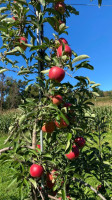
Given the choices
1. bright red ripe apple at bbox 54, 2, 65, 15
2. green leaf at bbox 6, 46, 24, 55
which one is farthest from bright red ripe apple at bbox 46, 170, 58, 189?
bright red ripe apple at bbox 54, 2, 65, 15

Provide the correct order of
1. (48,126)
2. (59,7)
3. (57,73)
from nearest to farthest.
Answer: (57,73) → (48,126) → (59,7)

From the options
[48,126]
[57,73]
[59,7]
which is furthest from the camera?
[59,7]

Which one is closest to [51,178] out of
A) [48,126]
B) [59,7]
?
[48,126]

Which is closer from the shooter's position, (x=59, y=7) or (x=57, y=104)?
(x=57, y=104)

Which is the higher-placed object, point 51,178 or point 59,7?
point 59,7

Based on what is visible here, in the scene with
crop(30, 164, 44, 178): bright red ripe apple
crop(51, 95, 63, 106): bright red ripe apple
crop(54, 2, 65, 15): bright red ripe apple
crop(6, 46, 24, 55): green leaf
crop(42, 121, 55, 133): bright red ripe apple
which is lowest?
crop(30, 164, 44, 178): bright red ripe apple

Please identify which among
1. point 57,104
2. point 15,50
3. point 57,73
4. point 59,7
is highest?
point 59,7

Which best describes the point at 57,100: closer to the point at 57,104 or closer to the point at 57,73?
the point at 57,104

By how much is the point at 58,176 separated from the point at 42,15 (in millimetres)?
948

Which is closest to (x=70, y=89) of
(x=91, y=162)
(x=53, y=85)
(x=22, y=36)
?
(x=53, y=85)

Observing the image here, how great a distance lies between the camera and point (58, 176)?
1006mm

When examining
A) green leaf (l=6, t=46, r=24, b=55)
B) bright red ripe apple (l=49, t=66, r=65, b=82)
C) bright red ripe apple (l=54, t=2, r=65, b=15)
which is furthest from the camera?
bright red ripe apple (l=54, t=2, r=65, b=15)

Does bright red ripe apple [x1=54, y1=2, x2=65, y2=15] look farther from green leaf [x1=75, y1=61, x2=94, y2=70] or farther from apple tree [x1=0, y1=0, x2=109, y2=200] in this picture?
green leaf [x1=75, y1=61, x2=94, y2=70]

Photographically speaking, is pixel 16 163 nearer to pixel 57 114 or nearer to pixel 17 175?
pixel 17 175
